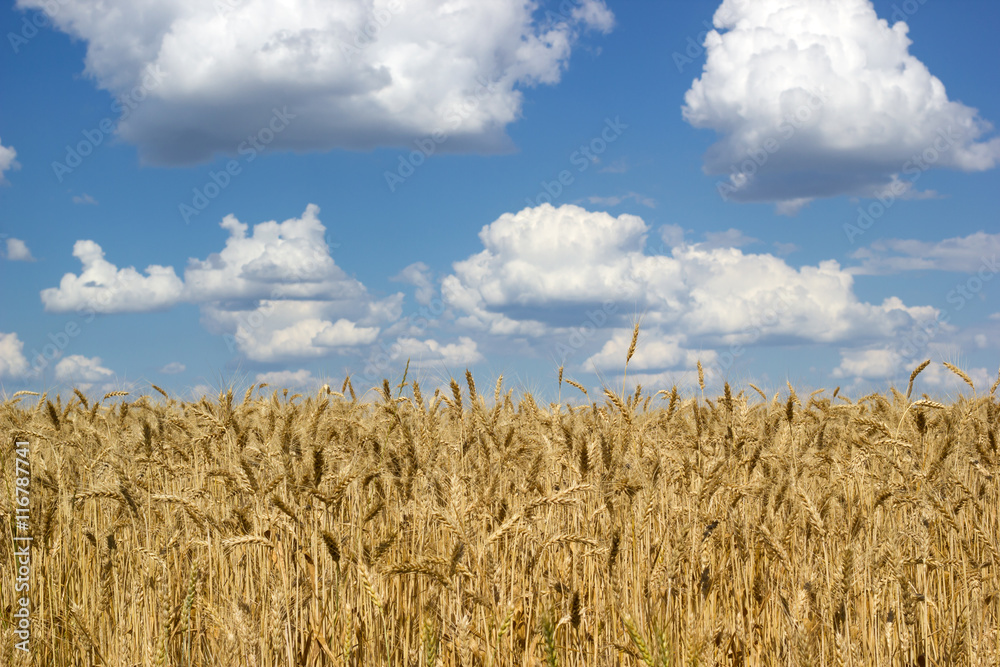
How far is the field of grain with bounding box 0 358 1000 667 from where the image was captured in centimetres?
269

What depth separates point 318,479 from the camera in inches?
112

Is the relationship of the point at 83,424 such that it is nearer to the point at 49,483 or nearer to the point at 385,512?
the point at 49,483

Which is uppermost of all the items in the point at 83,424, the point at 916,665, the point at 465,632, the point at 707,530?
the point at 83,424

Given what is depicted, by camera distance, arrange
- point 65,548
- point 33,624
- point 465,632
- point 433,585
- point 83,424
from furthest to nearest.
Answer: point 83,424, point 65,548, point 33,624, point 433,585, point 465,632

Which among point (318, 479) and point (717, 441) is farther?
point (717, 441)

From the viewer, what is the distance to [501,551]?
409 cm

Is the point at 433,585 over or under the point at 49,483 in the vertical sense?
under

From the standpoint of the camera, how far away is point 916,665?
3.27 m

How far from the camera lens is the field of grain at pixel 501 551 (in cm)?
269

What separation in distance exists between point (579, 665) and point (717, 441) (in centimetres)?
237

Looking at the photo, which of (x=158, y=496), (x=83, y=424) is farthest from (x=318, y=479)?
(x=83, y=424)

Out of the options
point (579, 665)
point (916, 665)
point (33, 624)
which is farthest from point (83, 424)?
point (916, 665)

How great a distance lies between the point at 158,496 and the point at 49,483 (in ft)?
5.74

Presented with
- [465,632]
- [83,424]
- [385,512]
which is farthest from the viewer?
[83,424]
